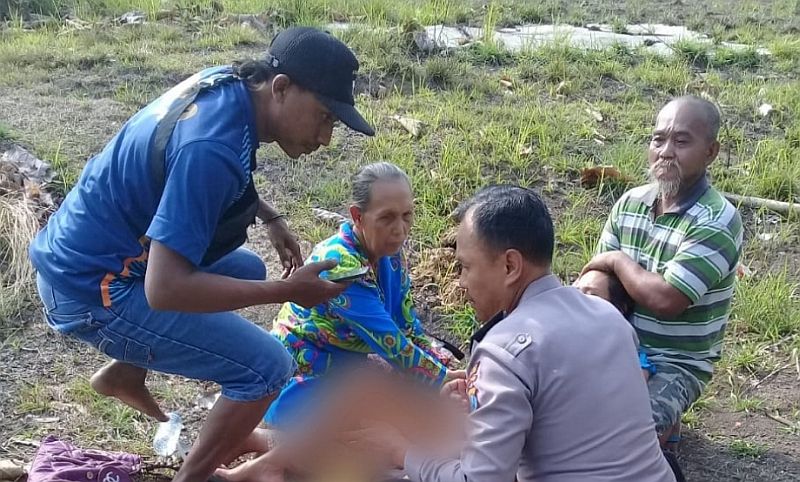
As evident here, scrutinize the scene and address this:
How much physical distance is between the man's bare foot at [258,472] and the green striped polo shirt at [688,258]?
150 centimetres

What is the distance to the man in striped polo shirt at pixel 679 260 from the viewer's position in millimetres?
3404

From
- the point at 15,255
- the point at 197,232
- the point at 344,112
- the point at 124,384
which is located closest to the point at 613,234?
the point at 344,112

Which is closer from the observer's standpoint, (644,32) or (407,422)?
(407,422)

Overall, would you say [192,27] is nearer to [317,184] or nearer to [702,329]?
[317,184]

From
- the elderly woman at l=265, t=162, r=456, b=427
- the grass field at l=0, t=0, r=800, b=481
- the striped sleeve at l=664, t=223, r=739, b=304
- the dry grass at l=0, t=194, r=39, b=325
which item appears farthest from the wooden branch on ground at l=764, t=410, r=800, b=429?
the dry grass at l=0, t=194, r=39, b=325

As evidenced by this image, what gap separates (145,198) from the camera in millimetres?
2721

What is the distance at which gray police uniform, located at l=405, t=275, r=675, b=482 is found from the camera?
2.21m

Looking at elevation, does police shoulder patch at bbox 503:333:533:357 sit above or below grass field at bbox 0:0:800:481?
above

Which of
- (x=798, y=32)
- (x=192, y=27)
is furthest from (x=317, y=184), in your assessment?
(x=798, y=32)

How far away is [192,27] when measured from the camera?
847 cm

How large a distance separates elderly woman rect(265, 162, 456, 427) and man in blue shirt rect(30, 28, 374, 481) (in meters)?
0.42

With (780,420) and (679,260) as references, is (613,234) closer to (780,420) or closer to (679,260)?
(679,260)

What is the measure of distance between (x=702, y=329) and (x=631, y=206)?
0.56 meters

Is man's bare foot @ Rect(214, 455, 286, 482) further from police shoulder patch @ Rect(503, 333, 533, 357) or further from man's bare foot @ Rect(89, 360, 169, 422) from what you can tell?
police shoulder patch @ Rect(503, 333, 533, 357)
